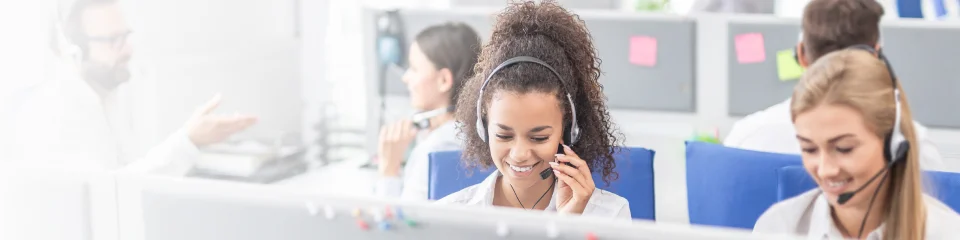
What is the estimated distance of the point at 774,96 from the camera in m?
2.22

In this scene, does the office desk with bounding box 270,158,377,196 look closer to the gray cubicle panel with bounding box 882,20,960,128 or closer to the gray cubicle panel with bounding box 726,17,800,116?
the gray cubicle panel with bounding box 726,17,800,116

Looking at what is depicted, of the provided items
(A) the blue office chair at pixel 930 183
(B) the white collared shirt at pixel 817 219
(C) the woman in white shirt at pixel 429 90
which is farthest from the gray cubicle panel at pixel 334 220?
(C) the woman in white shirt at pixel 429 90

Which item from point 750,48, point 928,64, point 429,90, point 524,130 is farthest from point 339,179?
point 928,64

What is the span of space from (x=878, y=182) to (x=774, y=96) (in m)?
1.07

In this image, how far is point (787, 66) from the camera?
2.17m

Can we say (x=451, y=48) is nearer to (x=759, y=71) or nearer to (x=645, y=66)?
(x=645, y=66)

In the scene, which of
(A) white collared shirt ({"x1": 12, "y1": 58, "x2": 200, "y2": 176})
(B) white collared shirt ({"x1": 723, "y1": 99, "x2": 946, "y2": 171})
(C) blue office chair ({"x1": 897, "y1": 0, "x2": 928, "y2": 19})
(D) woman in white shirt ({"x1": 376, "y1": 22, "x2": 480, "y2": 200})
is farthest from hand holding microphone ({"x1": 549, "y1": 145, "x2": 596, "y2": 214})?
(C) blue office chair ({"x1": 897, "y1": 0, "x2": 928, "y2": 19})

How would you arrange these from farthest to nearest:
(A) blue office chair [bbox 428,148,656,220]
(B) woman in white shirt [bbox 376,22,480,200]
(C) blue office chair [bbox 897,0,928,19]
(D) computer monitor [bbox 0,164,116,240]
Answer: (C) blue office chair [bbox 897,0,928,19]
(B) woman in white shirt [bbox 376,22,480,200]
(A) blue office chair [bbox 428,148,656,220]
(D) computer monitor [bbox 0,164,116,240]

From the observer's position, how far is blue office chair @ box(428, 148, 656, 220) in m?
1.56

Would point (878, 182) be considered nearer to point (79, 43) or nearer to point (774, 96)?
point (774, 96)

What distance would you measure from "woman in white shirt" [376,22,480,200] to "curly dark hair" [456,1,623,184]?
61 cm

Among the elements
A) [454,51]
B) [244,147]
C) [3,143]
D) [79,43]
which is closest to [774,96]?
[454,51]

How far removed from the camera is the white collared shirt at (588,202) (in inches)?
52.9

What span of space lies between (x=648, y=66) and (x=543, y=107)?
1.06 metres
